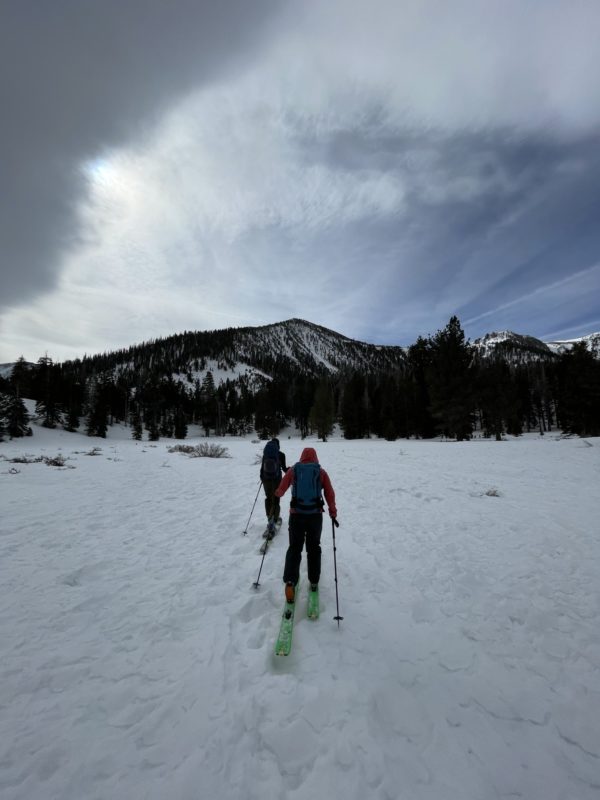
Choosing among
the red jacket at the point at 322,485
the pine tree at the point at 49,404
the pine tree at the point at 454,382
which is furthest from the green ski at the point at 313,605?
the pine tree at the point at 49,404

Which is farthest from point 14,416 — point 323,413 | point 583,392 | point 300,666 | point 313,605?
point 583,392

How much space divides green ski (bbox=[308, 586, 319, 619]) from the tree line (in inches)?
215

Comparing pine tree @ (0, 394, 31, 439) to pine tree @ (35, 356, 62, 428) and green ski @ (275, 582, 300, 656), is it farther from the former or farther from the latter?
green ski @ (275, 582, 300, 656)

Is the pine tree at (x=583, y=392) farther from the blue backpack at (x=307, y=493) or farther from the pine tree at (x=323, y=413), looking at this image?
the blue backpack at (x=307, y=493)

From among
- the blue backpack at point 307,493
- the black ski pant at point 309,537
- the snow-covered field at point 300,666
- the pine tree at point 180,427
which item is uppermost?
the pine tree at point 180,427

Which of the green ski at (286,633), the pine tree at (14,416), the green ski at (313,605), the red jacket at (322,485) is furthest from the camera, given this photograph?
the pine tree at (14,416)

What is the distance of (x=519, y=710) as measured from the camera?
11.3 feet

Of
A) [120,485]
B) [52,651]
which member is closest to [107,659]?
[52,651]

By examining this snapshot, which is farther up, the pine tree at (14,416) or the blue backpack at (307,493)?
the pine tree at (14,416)

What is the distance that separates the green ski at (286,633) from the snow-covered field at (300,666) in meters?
0.11

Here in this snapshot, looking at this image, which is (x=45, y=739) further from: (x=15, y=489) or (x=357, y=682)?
(x=15, y=489)

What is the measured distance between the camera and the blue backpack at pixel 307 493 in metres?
5.29

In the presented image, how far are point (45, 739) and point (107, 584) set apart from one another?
3.02 m

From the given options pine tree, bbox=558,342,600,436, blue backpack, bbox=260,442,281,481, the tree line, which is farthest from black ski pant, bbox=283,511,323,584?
pine tree, bbox=558,342,600,436
